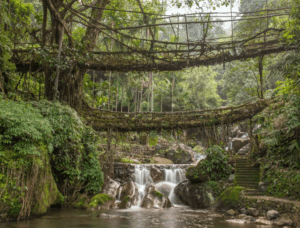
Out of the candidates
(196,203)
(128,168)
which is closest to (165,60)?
(196,203)

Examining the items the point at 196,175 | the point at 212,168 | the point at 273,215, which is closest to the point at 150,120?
the point at 196,175

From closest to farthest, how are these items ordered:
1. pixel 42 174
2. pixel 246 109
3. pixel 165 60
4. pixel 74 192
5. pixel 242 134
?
pixel 42 174 → pixel 165 60 → pixel 74 192 → pixel 246 109 → pixel 242 134

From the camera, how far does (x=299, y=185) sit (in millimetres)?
8398

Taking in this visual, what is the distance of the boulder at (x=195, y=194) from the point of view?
463 inches

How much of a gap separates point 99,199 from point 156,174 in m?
5.70

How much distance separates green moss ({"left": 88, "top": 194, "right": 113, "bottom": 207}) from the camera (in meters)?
10.4

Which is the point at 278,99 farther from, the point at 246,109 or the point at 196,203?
the point at 196,203

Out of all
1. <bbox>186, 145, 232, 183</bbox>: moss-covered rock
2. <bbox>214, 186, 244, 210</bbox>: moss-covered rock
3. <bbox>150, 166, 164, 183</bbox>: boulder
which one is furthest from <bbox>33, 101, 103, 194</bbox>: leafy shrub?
<bbox>214, 186, 244, 210</bbox>: moss-covered rock

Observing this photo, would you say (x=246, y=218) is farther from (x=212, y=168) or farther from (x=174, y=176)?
(x=174, y=176)

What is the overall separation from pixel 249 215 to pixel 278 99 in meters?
4.81

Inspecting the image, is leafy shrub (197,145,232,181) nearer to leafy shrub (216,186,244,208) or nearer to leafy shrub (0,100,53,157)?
leafy shrub (216,186,244,208)

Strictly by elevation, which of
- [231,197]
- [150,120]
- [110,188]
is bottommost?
[231,197]

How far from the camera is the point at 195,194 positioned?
1226cm

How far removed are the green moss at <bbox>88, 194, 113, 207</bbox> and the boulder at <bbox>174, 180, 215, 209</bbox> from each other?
378cm
